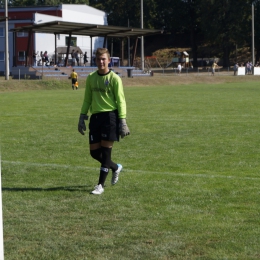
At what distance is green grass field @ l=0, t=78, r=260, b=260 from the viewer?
621cm

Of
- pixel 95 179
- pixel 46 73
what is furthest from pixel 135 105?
pixel 46 73

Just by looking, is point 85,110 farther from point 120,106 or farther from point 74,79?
point 74,79

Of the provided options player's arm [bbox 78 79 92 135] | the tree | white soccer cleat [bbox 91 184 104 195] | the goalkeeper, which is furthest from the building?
white soccer cleat [bbox 91 184 104 195]

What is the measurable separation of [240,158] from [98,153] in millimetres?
3744

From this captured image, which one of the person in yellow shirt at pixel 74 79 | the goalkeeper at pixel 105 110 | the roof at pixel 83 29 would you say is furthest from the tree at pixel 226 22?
the goalkeeper at pixel 105 110

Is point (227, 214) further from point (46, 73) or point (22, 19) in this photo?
point (22, 19)

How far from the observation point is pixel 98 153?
920 centimetres

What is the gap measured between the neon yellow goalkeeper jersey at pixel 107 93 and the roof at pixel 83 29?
42.7 metres

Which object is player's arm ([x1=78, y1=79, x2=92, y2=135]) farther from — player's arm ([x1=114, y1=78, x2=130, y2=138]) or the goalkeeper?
player's arm ([x1=114, y1=78, x2=130, y2=138])

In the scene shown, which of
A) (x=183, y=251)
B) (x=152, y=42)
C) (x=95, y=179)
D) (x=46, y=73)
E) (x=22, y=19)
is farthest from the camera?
(x=152, y=42)

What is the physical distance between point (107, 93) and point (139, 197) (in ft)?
4.93

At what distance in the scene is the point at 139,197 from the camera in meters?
8.56

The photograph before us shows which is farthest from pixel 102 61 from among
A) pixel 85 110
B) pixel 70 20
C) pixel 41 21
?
pixel 70 20

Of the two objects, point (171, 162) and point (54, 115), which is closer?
point (171, 162)
